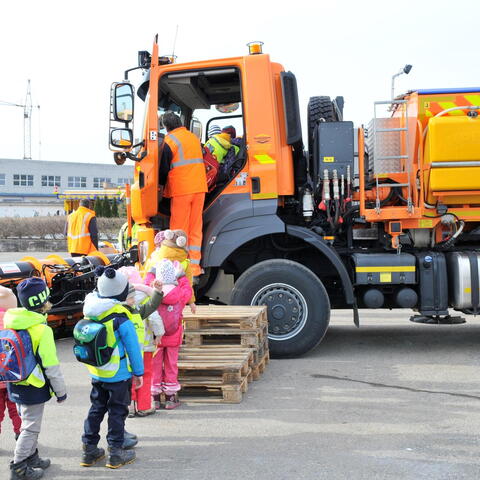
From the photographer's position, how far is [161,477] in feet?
13.2

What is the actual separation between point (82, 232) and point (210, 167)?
12.3ft

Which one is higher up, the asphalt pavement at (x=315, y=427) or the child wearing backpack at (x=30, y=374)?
the child wearing backpack at (x=30, y=374)

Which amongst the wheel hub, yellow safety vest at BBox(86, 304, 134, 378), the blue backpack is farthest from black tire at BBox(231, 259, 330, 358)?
the blue backpack

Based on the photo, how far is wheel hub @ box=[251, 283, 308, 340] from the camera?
7324mm

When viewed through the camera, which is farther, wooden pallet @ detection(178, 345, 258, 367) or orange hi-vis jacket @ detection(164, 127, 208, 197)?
orange hi-vis jacket @ detection(164, 127, 208, 197)

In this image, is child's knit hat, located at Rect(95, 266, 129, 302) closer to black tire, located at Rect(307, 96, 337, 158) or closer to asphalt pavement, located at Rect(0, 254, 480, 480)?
asphalt pavement, located at Rect(0, 254, 480, 480)

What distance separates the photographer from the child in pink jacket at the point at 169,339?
550 centimetres

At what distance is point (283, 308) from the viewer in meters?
7.35

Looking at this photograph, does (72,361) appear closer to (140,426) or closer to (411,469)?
(140,426)

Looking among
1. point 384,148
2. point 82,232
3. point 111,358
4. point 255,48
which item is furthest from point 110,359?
point 82,232

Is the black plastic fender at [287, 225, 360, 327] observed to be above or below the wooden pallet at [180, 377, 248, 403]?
above

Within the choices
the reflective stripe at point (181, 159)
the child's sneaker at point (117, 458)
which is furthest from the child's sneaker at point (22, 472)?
the reflective stripe at point (181, 159)

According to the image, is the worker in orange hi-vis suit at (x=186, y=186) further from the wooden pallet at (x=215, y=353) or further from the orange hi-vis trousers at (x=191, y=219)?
the wooden pallet at (x=215, y=353)

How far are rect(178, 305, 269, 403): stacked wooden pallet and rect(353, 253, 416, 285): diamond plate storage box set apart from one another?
133 centimetres
